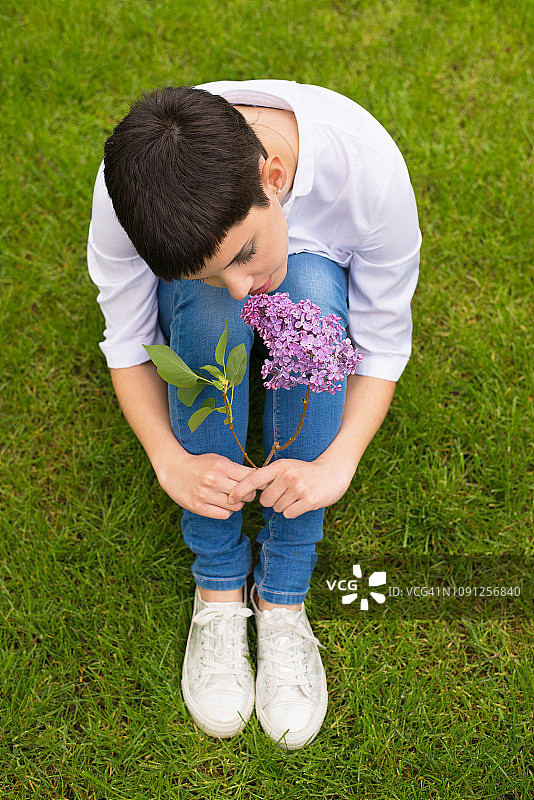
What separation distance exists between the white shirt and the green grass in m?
0.51

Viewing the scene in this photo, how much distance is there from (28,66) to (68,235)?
2.44 ft

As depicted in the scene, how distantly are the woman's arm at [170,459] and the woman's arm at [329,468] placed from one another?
0.18ft

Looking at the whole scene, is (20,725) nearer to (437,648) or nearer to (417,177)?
(437,648)

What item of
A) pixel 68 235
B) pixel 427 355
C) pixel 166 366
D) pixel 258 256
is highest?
pixel 258 256

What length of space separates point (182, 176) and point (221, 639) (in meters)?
1.23

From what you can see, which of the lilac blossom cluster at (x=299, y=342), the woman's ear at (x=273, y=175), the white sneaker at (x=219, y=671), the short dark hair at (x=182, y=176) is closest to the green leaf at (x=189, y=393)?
the lilac blossom cluster at (x=299, y=342)

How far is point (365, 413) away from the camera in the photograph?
5.95 ft

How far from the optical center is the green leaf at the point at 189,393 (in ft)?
5.03

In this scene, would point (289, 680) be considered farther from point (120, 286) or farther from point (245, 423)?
point (120, 286)

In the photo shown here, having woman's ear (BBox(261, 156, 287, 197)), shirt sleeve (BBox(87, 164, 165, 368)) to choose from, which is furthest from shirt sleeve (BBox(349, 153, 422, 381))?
shirt sleeve (BBox(87, 164, 165, 368))

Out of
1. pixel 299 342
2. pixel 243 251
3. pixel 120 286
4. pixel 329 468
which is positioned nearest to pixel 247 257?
pixel 243 251

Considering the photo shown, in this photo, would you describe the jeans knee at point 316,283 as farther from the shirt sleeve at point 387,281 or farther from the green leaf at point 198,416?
the green leaf at point 198,416

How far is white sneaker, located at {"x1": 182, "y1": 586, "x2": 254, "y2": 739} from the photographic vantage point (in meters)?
1.85

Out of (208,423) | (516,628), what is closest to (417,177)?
(208,423)
